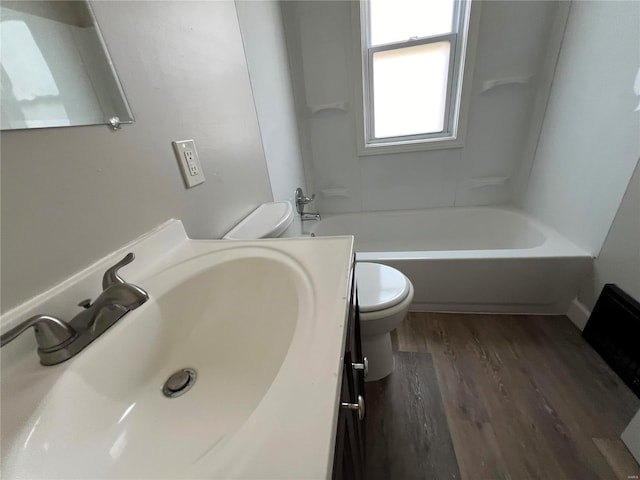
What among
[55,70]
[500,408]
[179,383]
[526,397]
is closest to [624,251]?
[526,397]

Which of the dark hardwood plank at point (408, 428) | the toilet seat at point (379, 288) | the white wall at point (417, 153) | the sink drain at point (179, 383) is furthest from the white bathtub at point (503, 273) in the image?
the sink drain at point (179, 383)

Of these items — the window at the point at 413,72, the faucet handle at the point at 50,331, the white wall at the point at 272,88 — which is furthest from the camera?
the window at the point at 413,72

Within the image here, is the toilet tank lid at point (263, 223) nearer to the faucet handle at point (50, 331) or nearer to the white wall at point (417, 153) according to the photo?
the faucet handle at point (50, 331)

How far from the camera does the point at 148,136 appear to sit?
0.63m

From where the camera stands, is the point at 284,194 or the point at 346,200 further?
the point at 346,200

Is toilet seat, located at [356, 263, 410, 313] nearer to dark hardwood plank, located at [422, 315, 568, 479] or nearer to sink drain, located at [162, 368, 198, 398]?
dark hardwood plank, located at [422, 315, 568, 479]

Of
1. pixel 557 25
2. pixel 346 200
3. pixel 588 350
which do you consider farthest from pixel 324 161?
pixel 588 350

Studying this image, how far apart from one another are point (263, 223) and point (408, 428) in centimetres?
95

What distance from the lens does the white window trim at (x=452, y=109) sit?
5.09 ft

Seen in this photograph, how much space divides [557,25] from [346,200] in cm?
158

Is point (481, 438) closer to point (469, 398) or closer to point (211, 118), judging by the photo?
point (469, 398)

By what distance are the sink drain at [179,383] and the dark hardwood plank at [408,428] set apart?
0.72 meters

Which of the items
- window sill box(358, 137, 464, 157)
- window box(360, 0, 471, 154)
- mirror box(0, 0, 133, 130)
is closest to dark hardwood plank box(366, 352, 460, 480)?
mirror box(0, 0, 133, 130)

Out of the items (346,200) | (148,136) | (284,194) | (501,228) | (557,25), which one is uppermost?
(557,25)
